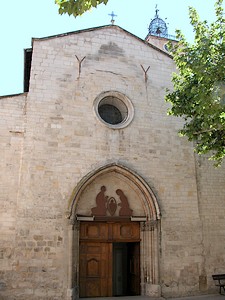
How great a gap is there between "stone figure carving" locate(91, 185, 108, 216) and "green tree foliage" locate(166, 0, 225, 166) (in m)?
2.97

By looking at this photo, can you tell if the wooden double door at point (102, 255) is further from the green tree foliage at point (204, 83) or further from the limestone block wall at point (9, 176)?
the green tree foliage at point (204, 83)

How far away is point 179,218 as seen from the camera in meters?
10.3

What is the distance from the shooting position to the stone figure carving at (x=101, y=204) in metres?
9.85

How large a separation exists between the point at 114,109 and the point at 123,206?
3.26 meters

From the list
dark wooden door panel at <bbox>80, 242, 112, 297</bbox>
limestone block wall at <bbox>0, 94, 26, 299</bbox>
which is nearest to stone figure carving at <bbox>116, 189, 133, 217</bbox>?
dark wooden door panel at <bbox>80, 242, 112, 297</bbox>

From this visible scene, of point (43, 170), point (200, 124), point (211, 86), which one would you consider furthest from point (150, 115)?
point (43, 170)

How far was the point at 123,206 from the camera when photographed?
10.2 meters

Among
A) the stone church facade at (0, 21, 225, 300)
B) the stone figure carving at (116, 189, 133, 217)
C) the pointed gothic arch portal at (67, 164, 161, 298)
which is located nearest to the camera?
the stone church facade at (0, 21, 225, 300)

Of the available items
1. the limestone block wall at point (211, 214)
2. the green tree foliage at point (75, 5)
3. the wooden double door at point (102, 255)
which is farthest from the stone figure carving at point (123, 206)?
the green tree foliage at point (75, 5)

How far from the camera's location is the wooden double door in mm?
9586

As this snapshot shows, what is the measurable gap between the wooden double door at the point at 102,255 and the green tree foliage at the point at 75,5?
6.73 m

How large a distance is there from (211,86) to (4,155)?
5.87 metres

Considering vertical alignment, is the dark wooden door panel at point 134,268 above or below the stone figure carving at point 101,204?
below

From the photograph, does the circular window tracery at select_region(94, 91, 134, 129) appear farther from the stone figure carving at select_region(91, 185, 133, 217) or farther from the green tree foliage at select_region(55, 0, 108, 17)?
the green tree foliage at select_region(55, 0, 108, 17)
